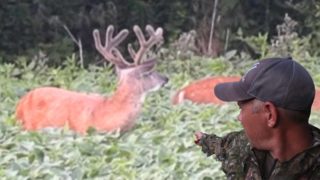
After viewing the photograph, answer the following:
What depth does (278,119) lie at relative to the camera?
2.70 m

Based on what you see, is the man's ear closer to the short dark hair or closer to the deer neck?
the short dark hair

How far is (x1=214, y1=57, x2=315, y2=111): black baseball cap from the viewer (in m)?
2.69

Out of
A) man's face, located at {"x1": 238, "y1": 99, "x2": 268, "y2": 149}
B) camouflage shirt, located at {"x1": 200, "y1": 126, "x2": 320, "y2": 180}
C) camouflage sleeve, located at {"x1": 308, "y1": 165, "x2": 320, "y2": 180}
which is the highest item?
man's face, located at {"x1": 238, "y1": 99, "x2": 268, "y2": 149}

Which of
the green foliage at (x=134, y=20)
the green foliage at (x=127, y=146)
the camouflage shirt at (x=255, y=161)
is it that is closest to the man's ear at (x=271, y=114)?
the camouflage shirt at (x=255, y=161)

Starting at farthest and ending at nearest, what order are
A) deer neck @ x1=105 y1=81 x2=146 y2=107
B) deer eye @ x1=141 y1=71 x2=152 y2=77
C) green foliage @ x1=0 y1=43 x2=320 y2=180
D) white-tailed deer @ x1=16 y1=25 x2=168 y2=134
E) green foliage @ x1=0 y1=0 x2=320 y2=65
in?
1. green foliage @ x1=0 y1=0 x2=320 y2=65
2. deer eye @ x1=141 y1=71 x2=152 y2=77
3. deer neck @ x1=105 y1=81 x2=146 y2=107
4. white-tailed deer @ x1=16 y1=25 x2=168 y2=134
5. green foliage @ x1=0 y1=43 x2=320 y2=180

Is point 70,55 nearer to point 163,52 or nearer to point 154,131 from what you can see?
point 163,52

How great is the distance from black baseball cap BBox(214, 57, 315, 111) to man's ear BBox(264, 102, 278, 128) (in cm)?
1

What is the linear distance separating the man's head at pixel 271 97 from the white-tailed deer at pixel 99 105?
384cm

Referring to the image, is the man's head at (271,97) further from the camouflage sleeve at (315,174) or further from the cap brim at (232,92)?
the camouflage sleeve at (315,174)

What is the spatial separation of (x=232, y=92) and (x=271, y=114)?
145mm

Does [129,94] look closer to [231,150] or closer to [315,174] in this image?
[231,150]

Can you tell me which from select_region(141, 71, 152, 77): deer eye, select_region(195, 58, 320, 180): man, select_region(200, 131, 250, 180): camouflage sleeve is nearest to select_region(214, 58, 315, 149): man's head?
select_region(195, 58, 320, 180): man

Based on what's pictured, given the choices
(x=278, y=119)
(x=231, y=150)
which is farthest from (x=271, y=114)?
(x=231, y=150)

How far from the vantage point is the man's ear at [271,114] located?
2.68 m
